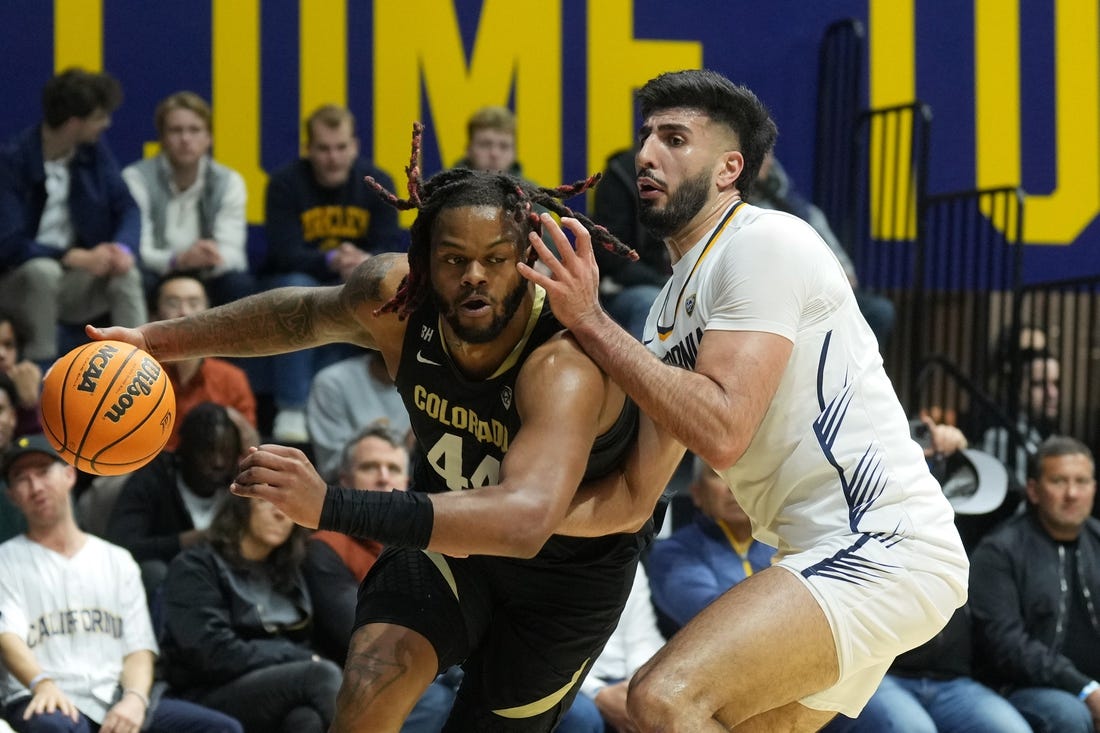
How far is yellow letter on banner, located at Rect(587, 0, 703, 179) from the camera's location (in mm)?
10516

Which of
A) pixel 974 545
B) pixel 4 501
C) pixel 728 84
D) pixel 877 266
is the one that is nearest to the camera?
pixel 728 84

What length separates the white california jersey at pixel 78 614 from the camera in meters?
6.34

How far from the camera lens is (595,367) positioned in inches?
163

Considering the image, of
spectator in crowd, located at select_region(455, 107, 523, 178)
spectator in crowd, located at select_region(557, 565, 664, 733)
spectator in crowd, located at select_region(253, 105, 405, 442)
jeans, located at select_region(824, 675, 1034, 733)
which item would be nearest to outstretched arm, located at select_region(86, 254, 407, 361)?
spectator in crowd, located at select_region(557, 565, 664, 733)

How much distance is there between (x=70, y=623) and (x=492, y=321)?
3229 mm

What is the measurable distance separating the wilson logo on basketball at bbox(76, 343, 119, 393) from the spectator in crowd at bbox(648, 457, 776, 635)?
364cm

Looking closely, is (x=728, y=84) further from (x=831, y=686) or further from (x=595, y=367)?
(x=831, y=686)

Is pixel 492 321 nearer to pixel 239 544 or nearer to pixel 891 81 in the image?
pixel 239 544

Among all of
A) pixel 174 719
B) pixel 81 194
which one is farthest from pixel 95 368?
pixel 81 194

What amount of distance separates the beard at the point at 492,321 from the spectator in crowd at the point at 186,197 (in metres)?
4.54

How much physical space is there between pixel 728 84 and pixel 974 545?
4.79 m

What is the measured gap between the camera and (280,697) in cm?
647

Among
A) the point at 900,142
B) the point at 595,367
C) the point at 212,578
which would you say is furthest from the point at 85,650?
the point at 900,142

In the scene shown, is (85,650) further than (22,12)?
No
